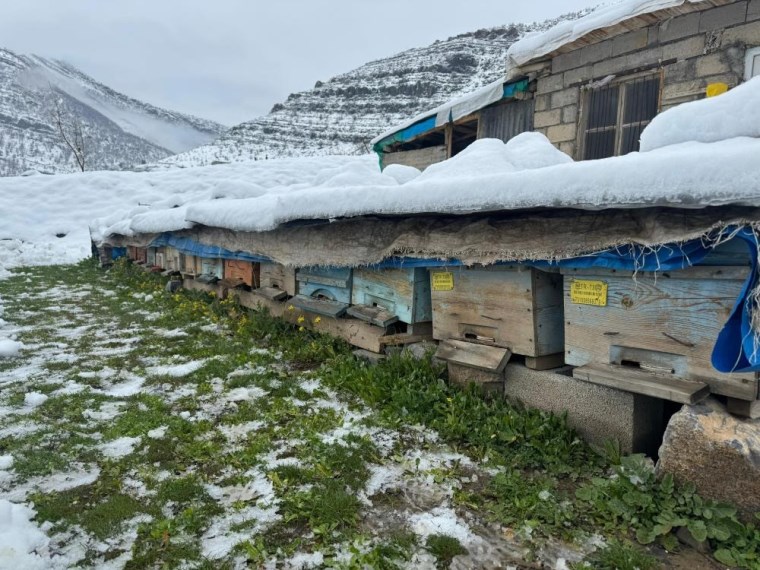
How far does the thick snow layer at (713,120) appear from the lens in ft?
7.59

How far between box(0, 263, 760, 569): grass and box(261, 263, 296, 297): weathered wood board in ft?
3.41

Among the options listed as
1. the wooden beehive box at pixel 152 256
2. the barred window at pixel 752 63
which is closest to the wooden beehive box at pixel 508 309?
the barred window at pixel 752 63

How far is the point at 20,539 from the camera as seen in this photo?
2035mm

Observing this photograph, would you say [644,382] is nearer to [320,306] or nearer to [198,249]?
[320,306]

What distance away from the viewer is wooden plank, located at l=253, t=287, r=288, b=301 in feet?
18.4

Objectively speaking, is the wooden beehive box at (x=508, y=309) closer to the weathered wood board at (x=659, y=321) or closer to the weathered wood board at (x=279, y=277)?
the weathered wood board at (x=659, y=321)

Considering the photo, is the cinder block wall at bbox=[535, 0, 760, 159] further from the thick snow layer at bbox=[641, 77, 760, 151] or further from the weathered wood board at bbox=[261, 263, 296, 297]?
the weathered wood board at bbox=[261, 263, 296, 297]

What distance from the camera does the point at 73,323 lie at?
6.56m

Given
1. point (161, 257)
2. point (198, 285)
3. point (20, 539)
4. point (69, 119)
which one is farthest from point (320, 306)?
point (69, 119)

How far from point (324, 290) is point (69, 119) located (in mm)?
58191

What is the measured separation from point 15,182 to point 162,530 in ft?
85.6

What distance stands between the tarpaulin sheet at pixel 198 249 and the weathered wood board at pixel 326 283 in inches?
25.4

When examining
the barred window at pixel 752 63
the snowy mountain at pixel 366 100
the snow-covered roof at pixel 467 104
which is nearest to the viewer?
the barred window at pixel 752 63

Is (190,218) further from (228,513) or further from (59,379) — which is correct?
(228,513)
